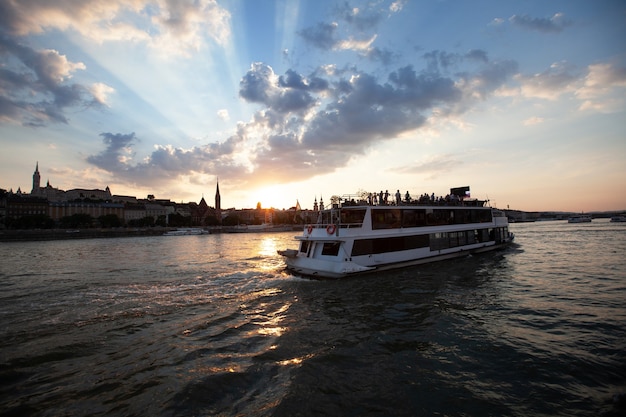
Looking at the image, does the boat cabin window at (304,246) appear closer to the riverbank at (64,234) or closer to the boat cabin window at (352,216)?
the boat cabin window at (352,216)

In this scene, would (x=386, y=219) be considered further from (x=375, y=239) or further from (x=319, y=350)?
(x=319, y=350)

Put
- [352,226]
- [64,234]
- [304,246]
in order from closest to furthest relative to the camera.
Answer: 1. [352,226]
2. [304,246]
3. [64,234]

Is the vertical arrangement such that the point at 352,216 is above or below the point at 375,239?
above

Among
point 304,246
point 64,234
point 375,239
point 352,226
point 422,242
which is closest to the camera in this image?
point 375,239

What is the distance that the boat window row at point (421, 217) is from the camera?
2381cm

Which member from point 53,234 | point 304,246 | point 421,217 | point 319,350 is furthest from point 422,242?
point 53,234

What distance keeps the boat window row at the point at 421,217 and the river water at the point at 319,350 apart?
594 cm

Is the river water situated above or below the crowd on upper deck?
below

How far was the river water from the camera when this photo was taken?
7.19 meters

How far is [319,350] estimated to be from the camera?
32.9 feet

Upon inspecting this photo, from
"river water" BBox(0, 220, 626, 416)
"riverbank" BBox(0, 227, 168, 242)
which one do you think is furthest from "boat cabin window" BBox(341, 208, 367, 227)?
"riverbank" BBox(0, 227, 168, 242)

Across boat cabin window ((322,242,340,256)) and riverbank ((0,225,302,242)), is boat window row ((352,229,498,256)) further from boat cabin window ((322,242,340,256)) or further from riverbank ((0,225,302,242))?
riverbank ((0,225,302,242))

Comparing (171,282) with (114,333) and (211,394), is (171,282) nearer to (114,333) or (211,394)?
(114,333)

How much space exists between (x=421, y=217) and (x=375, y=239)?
21.1 ft
